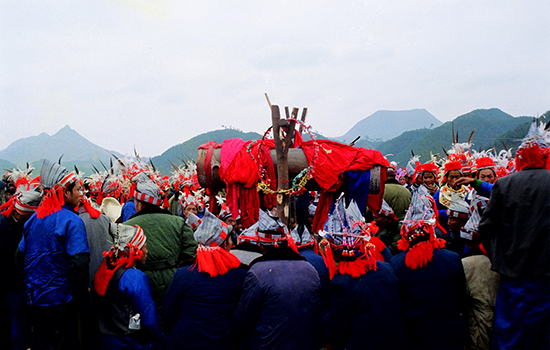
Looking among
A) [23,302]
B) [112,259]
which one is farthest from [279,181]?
[23,302]

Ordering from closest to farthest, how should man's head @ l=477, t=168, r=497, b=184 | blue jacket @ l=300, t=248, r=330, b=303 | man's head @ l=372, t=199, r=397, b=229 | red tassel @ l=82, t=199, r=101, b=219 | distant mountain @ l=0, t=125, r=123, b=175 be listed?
1. blue jacket @ l=300, t=248, r=330, b=303
2. red tassel @ l=82, t=199, r=101, b=219
3. man's head @ l=372, t=199, r=397, b=229
4. man's head @ l=477, t=168, r=497, b=184
5. distant mountain @ l=0, t=125, r=123, b=175

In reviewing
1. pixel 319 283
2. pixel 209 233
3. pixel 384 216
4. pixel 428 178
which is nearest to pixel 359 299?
pixel 319 283

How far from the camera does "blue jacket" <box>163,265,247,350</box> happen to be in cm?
291

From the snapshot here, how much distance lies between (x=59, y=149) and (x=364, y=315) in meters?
33.7

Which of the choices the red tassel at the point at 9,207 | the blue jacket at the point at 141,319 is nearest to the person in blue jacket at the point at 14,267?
the red tassel at the point at 9,207

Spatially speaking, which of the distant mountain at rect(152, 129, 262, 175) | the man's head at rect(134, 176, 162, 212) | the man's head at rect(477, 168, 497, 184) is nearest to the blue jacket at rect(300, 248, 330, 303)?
the man's head at rect(134, 176, 162, 212)

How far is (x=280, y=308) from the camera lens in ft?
8.85

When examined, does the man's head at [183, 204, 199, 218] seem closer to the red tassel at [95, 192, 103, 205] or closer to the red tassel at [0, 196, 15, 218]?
the red tassel at [0, 196, 15, 218]

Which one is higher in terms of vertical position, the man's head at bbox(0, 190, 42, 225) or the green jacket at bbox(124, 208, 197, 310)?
the man's head at bbox(0, 190, 42, 225)

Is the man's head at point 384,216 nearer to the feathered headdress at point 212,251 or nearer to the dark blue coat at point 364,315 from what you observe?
the dark blue coat at point 364,315

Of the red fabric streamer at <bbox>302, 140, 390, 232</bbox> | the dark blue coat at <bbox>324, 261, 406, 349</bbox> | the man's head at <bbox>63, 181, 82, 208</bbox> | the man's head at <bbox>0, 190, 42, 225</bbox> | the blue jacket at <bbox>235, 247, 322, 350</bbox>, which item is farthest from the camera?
the man's head at <bbox>0, 190, 42, 225</bbox>

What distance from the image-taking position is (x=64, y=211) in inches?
148

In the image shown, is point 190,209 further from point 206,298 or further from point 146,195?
point 206,298

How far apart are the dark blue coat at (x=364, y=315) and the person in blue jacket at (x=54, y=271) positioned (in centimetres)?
244
